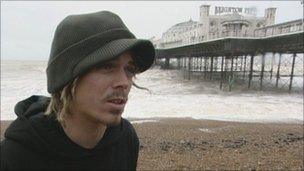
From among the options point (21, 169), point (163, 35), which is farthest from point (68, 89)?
point (163, 35)

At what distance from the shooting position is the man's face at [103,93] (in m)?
1.52

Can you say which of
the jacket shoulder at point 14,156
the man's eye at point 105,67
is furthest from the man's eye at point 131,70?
the jacket shoulder at point 14,156

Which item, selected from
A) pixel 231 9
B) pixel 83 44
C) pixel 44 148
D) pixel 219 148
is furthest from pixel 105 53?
pixel 231 9

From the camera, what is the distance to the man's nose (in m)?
1.55

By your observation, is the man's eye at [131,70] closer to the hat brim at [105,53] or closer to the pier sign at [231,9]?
the hat brim at [105,53]

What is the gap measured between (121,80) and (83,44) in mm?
232

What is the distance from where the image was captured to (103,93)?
1525mm

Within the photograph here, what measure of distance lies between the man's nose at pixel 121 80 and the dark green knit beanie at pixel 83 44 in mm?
144

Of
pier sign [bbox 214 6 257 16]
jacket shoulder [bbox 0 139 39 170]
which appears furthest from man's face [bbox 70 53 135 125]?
pier sign [bbox 214 6 257 16]

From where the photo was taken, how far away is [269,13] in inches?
2532

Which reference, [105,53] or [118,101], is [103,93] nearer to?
[118,101]

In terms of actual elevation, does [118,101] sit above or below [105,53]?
below

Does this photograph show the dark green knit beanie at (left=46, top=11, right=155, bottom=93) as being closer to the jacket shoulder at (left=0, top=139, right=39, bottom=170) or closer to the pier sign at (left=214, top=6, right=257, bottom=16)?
the jacket shoulder at (left=0, top=139, right=39, bottom=170)

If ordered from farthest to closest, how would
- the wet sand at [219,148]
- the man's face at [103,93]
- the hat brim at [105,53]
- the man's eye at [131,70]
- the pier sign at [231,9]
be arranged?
1. the pier sign at [231,9]
2. the wet sand at [219,148]
3. the man's eye at [131,70]
4. the man's face at [103,93]
5. the hat brim at [105,53]
